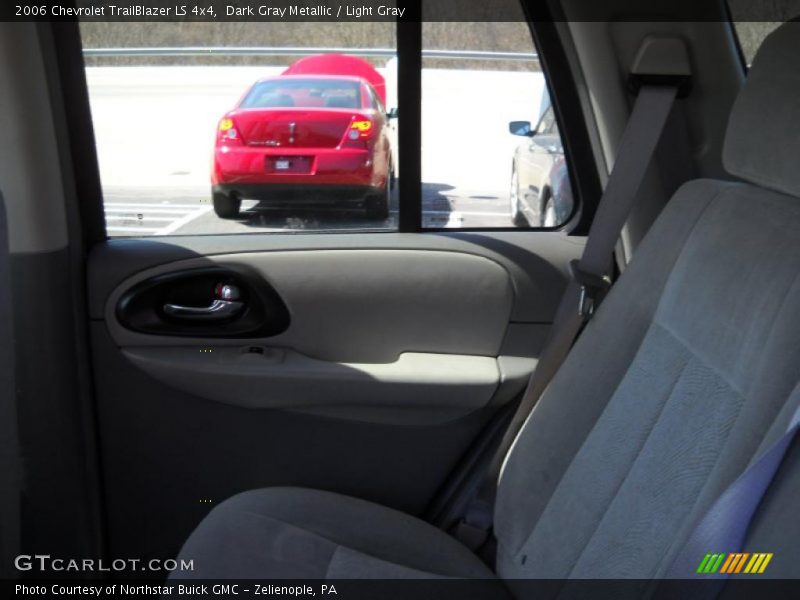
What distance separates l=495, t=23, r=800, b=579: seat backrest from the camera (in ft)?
3.72

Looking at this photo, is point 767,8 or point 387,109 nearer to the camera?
point 767,8

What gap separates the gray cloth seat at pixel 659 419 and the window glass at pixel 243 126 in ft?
2.60

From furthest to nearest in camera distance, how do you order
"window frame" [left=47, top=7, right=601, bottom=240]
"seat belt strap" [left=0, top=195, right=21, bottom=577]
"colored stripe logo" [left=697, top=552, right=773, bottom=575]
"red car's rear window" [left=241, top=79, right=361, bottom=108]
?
"red car's rear window" [left=241, top=79, right=361, bottom=108], "window frame" [left=47, top=7, right=601, bottom=240], "seat belt strap" [left=0, top=195, right=21, bottom=577], "colored stripe logo" [left=697, top=552, right=773, bottom=575]

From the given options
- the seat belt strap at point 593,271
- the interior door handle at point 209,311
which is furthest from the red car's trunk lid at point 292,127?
the seat belt strap at point 593,271

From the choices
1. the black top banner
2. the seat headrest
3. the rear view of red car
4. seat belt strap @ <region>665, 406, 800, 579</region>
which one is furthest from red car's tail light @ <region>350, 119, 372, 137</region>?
seat belt strap @ <region>665, 406, 800, 579</region>

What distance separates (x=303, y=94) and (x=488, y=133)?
0.47 meters

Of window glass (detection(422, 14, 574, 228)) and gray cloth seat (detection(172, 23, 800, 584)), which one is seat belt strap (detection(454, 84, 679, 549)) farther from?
window glass (detection(422, 14, 574, 228))

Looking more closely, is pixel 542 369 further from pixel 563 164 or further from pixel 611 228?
pixel 563 164

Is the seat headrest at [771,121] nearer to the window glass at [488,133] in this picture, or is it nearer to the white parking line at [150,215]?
the window glass at [488,133]

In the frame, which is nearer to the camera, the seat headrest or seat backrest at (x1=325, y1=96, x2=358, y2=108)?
the seat headrest

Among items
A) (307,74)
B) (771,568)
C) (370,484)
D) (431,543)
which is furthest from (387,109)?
(771,568)

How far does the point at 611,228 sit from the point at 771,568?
3.14 feet

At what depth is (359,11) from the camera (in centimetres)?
199

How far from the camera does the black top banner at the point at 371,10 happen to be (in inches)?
75.8
